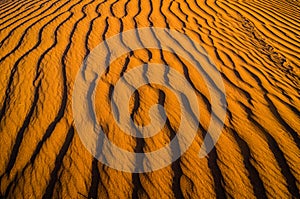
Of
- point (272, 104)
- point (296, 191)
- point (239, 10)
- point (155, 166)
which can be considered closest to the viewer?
point (296, 191)

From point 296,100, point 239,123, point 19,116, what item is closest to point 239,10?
point 296,100

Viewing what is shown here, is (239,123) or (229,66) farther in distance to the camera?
(229,66)

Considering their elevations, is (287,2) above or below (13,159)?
above

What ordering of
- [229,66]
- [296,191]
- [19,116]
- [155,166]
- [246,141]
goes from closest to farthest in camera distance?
1. [296,191]
2. [155,166]
3. [246,141]
4. [19,116]
5. [229,66]

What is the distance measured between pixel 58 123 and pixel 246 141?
1.86 meters

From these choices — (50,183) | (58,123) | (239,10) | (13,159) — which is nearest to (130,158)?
(50,183)

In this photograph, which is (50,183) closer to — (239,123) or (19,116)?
(19,116)

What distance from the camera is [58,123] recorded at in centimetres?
247

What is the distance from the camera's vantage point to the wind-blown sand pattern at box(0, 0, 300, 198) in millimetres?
2021

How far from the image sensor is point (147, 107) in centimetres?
265

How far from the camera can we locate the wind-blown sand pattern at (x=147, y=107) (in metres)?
2.02

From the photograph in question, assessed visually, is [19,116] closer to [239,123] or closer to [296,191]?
[239,123]

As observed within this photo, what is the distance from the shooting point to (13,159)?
2160 millimetres

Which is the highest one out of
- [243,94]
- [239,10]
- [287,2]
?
[287,2]
